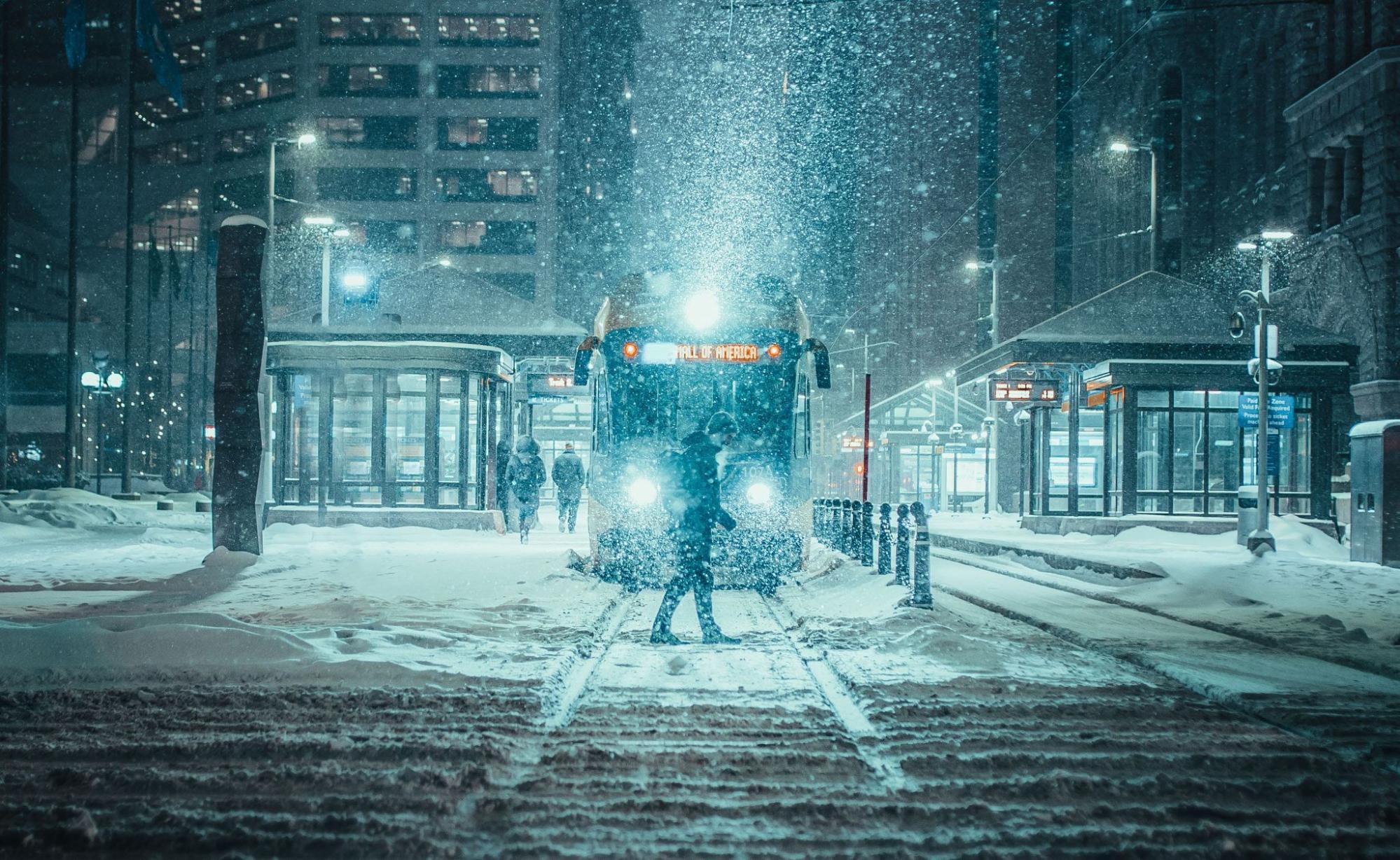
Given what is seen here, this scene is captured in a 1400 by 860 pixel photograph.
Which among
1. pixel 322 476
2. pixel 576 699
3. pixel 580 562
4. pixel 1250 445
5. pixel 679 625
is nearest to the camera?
pixel 576 699

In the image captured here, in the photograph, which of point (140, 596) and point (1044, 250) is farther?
point (1044, 250)

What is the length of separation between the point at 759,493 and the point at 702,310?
100 inches

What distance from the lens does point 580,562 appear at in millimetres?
16531

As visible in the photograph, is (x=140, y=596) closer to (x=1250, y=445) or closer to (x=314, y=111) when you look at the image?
(x=1250, y=445)

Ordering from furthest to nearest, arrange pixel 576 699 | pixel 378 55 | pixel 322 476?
1. pixel 378 55
2. pixel 322 476
3. pixel 576 699

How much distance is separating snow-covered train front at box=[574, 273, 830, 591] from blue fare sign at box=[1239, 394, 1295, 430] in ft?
45.7

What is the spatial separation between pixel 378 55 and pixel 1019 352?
53.3 meters

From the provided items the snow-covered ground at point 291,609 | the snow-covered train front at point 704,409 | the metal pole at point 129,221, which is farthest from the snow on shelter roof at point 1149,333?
the metal pole at point 129,221

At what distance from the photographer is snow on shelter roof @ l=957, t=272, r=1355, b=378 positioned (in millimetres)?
28656

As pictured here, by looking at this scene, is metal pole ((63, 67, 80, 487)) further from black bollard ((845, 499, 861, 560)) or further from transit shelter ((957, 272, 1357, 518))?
transit shelter ((957, 272, 1357, 518))

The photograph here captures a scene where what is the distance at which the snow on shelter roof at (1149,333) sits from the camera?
28656 mm

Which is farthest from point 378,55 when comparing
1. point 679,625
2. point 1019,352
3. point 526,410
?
point 679,625

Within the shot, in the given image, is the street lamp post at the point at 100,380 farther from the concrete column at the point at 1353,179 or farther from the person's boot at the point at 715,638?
the concrete column at the point at 1353,179

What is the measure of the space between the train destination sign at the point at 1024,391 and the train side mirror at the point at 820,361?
1685cm
